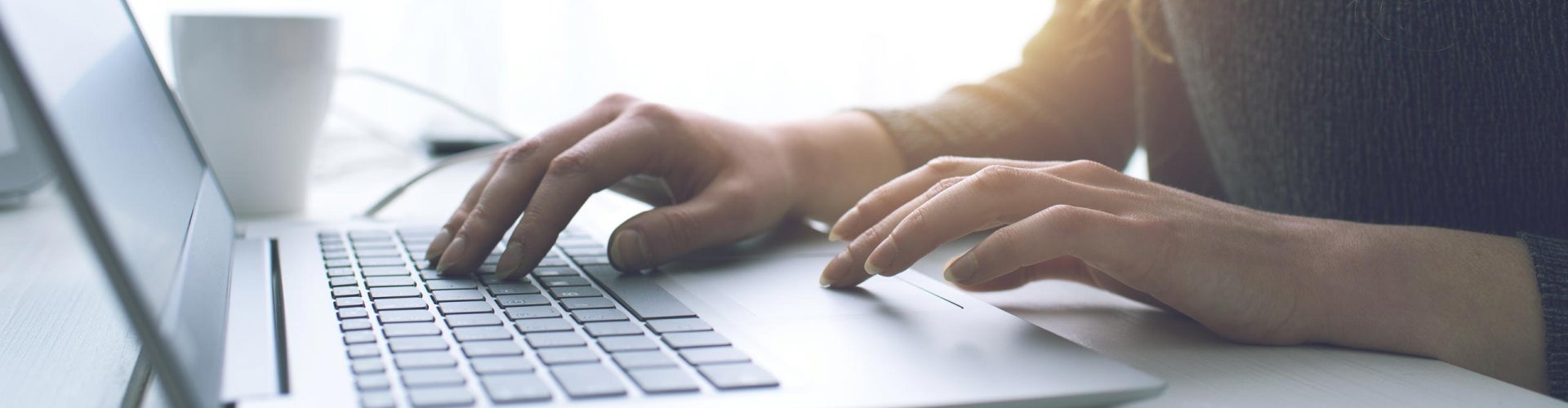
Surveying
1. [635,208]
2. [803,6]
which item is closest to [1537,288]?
[635,208]

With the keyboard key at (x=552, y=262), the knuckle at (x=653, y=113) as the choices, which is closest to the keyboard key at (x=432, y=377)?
the keyboard key at (x=552, y=262)

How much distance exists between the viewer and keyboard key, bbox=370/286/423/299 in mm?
443

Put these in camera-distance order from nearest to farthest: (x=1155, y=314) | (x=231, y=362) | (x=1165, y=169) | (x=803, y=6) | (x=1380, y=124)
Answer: (x=231, y=362) < (x=1155, y=314) < (x=1380, y=124) < (x=1165, y=169) < (x=803, y=6)

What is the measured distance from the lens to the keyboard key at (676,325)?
38 centimetres

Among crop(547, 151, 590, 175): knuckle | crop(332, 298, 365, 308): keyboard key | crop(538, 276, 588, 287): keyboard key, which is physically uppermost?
crop(547, 151, 590, 175): knuckle

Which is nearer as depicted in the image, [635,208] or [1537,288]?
[1537,288]

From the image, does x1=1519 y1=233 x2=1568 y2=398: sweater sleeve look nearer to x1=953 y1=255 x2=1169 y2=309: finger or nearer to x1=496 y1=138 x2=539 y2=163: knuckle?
x1=953 y1=255 x2=1169 y2=309: finger

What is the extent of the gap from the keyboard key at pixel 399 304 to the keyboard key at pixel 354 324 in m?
0.02

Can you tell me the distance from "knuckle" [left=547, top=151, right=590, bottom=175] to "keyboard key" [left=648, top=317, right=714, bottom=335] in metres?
0.17

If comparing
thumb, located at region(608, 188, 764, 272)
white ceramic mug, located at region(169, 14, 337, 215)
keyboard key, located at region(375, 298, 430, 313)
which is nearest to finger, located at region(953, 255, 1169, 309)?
thumb, located at region(608, 188, 764, 272)

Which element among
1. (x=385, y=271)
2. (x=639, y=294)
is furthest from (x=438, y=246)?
(x=639, y=294)

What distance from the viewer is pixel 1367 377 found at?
37cm

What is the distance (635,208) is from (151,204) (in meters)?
0.42

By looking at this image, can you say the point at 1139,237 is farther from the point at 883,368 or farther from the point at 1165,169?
the point at 1165,169
